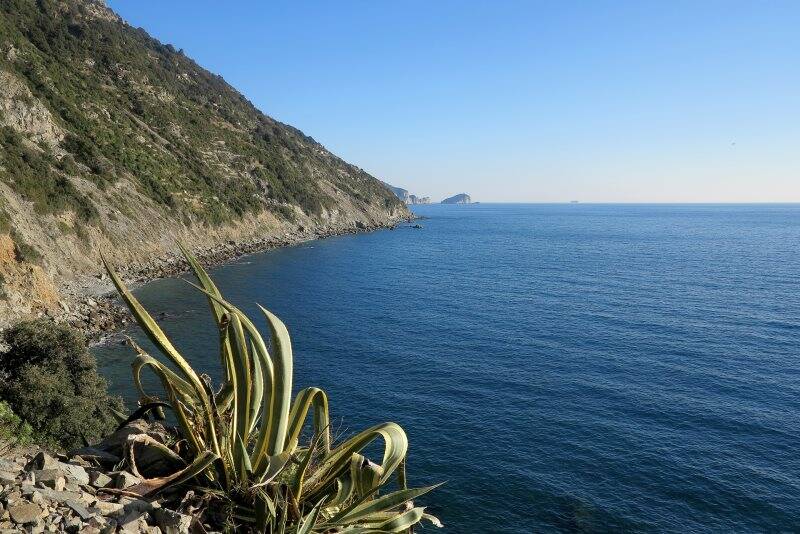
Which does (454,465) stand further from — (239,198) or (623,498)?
(239,198)

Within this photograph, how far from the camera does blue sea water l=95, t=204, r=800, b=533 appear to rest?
18672 millimetres

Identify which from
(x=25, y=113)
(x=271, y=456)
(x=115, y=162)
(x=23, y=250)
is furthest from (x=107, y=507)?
(x=115, y=162)

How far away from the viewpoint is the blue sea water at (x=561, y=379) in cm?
1867

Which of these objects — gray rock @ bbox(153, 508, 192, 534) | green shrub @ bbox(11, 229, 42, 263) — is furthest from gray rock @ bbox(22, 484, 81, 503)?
green shrub @ bbox(11, 229, 42, 263)

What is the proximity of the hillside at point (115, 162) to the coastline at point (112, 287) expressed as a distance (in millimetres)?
597

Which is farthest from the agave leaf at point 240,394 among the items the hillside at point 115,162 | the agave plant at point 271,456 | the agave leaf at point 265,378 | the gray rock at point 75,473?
the hillside at point 115,162

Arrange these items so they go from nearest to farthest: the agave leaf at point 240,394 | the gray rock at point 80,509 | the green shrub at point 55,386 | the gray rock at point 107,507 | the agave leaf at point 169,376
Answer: the gray rock at point 80,509 < the gray rock at point 107,507 < the agave leaf at point 240,394 < the agave leaf at point 169,376 < the green shrub at point 55,386

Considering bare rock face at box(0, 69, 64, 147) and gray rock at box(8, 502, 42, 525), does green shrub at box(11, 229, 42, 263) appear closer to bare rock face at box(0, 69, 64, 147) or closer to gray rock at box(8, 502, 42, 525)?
bare rock face at box(0, 69, 64, 147)

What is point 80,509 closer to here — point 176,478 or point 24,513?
point 24,513

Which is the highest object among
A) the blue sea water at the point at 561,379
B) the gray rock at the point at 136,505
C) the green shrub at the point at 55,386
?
the gray rock at the point at 136,505

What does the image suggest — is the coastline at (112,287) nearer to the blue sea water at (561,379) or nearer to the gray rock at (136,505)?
the blue sea water at (561,379)

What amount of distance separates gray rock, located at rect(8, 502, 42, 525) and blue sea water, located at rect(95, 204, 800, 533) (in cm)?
406

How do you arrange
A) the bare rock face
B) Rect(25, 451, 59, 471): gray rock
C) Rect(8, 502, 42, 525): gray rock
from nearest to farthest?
Rect(8, 502, 42, 525): gray rock, Rect(25, 451, 59, 471): gray rock, the bare rock face

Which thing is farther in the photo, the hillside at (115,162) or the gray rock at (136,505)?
the hillside at (115,162)
